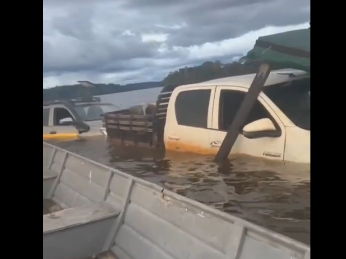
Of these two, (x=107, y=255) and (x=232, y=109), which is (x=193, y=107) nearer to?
(x=232, y=109)

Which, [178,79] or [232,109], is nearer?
[232,109]

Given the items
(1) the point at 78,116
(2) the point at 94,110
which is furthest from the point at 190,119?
(1) the point at 78,116

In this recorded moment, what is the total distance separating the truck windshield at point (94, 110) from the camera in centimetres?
208

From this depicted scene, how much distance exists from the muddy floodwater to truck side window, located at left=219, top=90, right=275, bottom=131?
156mm

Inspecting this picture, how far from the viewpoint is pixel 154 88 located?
1.86 metres

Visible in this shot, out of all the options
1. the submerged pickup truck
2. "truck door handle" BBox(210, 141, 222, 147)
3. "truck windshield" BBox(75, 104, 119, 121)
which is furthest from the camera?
"truck windshield" BBox(75, 104, 119, 121)

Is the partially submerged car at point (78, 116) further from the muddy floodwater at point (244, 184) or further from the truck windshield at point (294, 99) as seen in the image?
the truck windshield at point (294, 99)

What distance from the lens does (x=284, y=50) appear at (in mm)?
1375

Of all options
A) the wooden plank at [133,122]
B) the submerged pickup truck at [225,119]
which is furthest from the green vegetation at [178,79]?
the wooden plank at [133,122]

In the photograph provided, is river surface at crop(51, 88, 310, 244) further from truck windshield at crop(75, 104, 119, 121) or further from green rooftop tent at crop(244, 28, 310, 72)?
green rooftop tent at crop(244, 28, 310, 72)

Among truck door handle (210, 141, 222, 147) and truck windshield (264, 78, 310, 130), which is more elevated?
truck windshield (264, 78, 310, 130)

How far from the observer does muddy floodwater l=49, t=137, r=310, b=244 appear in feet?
4.55

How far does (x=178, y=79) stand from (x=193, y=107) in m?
0.14

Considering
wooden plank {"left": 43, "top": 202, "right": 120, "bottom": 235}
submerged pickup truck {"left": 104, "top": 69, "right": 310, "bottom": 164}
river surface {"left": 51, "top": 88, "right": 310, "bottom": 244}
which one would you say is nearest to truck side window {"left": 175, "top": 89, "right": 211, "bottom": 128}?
submerged pickup truck {"left": 104, "top": 69, "right": 310, "bottom": 164}
